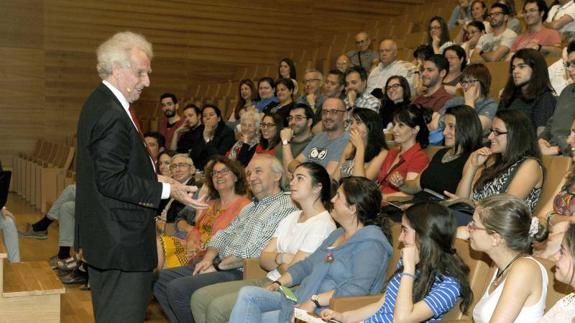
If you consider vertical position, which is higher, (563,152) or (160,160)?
(563,152)

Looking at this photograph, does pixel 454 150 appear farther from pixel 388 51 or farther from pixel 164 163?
pixel 388 51

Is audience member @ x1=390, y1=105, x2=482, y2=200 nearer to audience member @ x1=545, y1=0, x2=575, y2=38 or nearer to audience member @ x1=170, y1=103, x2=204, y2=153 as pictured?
audience member @ x1=545, y1=0, x2=575, y2=38

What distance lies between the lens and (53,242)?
5.86 meters

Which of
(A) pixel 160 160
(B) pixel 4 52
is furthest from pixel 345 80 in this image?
(B) pixel 4 52

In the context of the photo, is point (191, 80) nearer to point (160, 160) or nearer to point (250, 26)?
point (250, 26)

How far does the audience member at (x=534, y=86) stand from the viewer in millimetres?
3672

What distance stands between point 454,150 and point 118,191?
5.76 feet

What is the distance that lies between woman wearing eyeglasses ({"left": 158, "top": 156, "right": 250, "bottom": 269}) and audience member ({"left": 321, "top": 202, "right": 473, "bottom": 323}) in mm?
1530

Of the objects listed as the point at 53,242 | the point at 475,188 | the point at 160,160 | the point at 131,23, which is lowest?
the point at 53,242

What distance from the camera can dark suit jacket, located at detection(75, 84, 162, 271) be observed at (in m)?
2.11

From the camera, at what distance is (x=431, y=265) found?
236 cm

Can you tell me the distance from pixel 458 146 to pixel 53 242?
3.71 metres

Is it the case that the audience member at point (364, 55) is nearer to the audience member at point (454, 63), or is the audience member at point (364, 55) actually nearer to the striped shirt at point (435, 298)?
the audience member at point (454, 63)

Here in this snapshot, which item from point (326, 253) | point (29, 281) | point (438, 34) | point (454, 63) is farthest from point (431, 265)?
point (438, 34)
